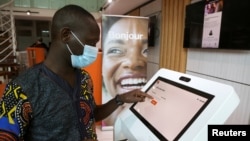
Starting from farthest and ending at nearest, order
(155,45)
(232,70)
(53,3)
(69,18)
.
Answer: (53,3)
(155,45)
(232,70)
(69,18)

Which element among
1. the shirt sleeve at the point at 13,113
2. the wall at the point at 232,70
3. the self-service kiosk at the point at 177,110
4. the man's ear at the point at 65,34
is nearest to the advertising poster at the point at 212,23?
the wall at the point at 232,70

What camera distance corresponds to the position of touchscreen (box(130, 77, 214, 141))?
0.76 m

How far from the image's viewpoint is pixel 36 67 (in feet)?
2.65

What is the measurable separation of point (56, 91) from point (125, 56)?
214 centimetres

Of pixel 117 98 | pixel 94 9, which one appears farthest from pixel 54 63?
pixel 94 9

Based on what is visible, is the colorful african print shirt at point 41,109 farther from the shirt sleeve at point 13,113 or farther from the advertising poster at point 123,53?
the advertising poster at point 123,53

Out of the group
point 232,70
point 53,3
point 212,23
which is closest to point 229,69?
point 232,70

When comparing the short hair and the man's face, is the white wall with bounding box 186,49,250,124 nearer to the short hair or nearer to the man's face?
the man's face

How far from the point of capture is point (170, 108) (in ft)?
2.87

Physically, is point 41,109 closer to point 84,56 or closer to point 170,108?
point 84,56

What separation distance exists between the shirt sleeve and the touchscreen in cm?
52

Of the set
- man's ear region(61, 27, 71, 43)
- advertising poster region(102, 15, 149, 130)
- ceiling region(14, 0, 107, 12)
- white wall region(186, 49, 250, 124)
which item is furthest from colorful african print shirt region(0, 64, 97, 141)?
ceiling region(14, 0, 107, 12)

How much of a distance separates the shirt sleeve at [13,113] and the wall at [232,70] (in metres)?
1.65

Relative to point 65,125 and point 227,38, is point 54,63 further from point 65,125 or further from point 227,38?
point 227,38
